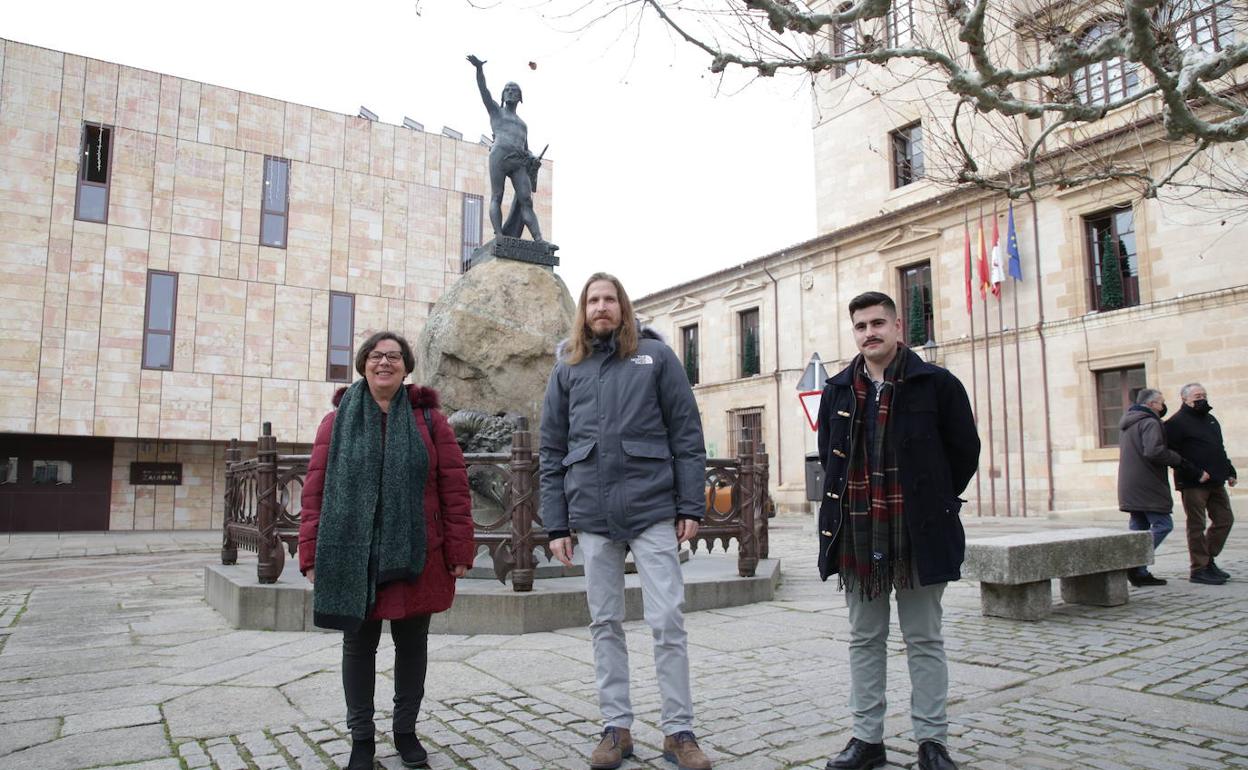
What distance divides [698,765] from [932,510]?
128 cm

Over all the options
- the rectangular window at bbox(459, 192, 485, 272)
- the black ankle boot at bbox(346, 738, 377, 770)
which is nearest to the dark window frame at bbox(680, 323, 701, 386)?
the rectangular window at bbox(459, 192, 485, 272)

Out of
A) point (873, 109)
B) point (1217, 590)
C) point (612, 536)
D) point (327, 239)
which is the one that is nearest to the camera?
point (612, 536)

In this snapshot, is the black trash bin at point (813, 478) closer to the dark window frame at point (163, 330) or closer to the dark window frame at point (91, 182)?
the dark window frame at point (163, 330)

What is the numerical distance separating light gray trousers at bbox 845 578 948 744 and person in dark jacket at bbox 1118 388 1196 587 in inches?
216

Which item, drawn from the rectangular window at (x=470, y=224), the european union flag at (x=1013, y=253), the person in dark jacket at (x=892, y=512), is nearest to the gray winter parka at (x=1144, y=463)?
the person in dark jacket at (x=892, y=512)

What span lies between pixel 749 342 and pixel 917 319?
712 centimetres

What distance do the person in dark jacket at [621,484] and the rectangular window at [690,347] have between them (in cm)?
2758

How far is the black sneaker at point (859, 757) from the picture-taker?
3.03m

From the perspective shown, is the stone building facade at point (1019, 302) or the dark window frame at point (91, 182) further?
the dark window frame at point (91, 182)

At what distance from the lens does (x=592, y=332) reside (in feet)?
11.8

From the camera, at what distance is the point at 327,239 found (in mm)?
23578

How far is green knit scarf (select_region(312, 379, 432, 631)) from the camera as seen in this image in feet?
10.4

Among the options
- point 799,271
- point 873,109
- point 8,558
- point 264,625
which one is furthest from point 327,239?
point 264,625

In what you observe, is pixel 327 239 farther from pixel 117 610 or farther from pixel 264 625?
pixel 264 625
